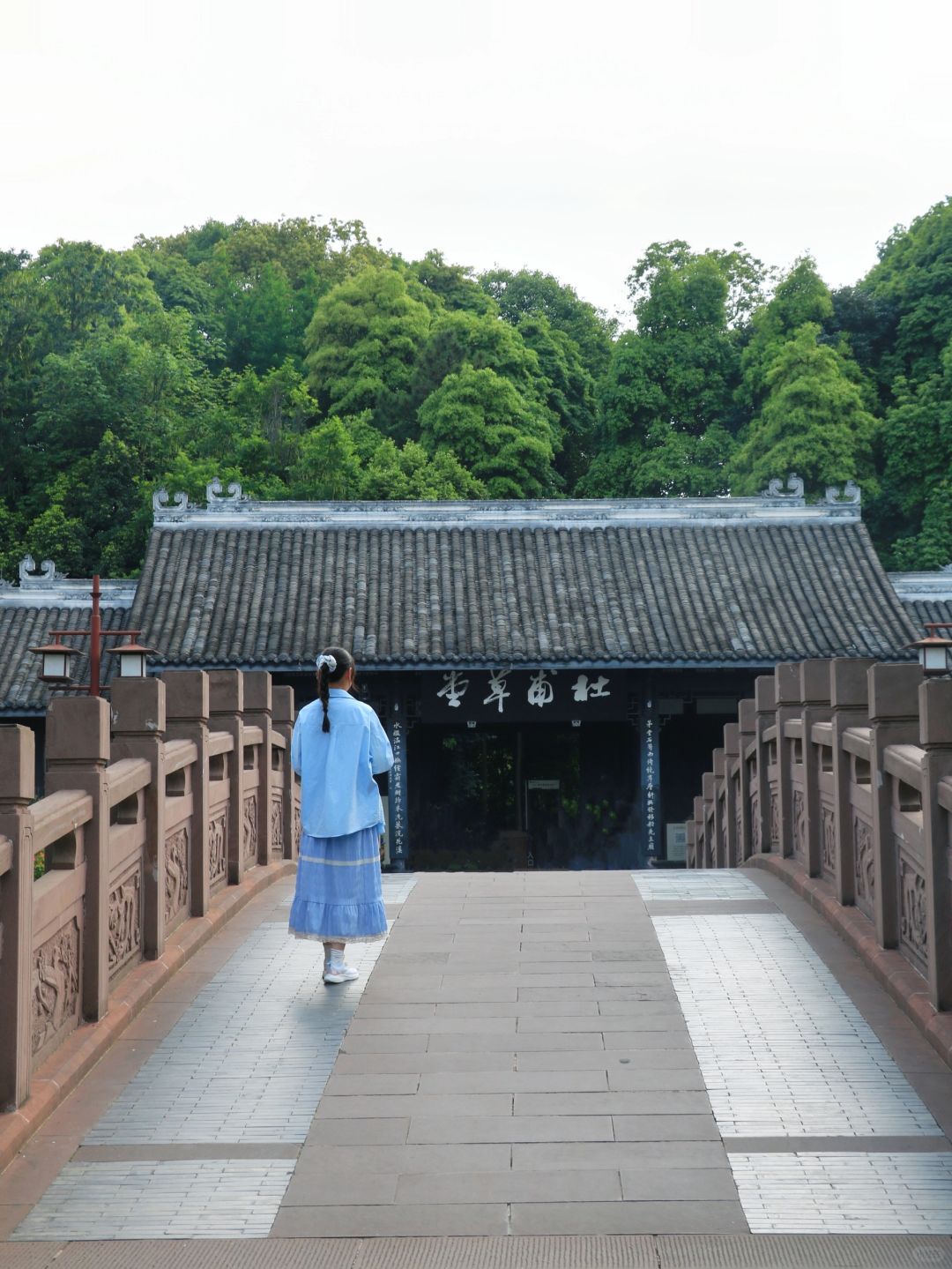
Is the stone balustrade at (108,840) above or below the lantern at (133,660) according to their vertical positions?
below

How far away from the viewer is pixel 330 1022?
5.97m

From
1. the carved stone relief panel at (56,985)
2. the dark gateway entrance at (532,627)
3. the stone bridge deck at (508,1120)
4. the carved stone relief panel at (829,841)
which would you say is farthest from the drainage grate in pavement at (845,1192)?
the dark gateway entrance at (532,627)

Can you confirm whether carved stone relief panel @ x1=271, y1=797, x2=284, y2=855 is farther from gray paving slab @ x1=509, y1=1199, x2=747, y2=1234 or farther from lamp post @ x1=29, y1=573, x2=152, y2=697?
gray paving slab @ x1=509, y1=1199, x2=747, y2=1234

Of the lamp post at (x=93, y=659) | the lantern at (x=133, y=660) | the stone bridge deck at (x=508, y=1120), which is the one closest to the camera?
the stone bridge deck at (x=508, y=1120)

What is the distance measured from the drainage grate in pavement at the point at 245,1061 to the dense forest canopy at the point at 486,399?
25950mm

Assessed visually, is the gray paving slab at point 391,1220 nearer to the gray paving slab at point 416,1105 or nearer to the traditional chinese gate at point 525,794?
the gray paving slab at point 416,1105

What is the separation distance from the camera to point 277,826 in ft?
36.2

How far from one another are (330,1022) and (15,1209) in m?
2.01

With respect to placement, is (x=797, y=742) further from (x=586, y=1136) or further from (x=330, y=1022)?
(x=586, y=1136)

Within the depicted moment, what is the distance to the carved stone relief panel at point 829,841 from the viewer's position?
7968 mm

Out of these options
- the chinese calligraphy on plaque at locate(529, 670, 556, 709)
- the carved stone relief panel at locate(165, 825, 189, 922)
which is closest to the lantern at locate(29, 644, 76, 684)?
the chinese calligraphy on plaque at locate(529, 670, 556, 709)

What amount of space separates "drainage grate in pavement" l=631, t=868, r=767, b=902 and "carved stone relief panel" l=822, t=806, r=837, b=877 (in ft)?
1.57

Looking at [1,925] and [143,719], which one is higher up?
[143,719]

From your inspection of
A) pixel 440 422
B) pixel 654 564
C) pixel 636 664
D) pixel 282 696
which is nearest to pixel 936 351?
pixel 440 422
